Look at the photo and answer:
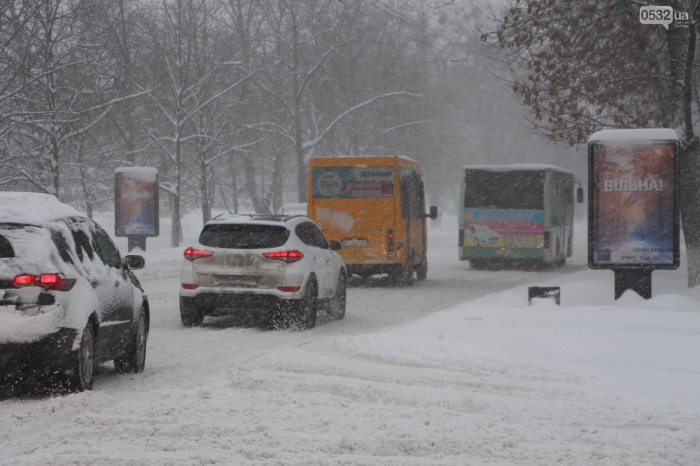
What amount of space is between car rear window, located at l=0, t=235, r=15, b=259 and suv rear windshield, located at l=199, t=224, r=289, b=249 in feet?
19.5

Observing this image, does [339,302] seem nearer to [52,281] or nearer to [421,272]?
[52,281]

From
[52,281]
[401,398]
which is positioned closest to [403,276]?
[401,398]

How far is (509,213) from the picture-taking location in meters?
30.3

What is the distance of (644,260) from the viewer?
1681 cm

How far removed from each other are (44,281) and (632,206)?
37.6 feet

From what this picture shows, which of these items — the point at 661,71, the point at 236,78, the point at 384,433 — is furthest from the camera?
the point at 236,78

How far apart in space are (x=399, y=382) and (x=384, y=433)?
2.45 meters

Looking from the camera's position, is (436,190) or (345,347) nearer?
(345,347)

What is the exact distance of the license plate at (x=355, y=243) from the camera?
22.4 meters

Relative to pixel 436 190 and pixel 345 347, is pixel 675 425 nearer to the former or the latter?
pixel 345 347

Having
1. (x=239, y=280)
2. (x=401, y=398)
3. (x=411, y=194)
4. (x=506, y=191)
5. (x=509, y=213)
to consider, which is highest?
(x=506, y=191)

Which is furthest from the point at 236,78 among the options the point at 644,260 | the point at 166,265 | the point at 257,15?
the point at 644,260

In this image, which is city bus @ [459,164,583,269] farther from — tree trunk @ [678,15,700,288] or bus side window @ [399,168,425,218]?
tree trunk @ [678,15,700,288]

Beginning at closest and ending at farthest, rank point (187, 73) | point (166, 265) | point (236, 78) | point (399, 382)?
point (399, 382) < point (166, 265) < point (187, 73) < point (236, 78)
